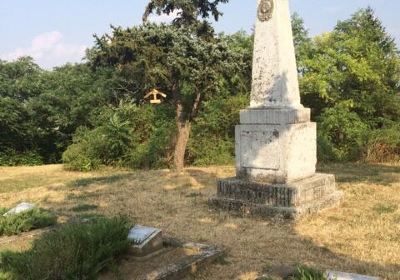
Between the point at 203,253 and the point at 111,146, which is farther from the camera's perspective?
the point at 111,146

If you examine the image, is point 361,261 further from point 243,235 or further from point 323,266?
point 243,235

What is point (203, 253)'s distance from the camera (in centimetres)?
512

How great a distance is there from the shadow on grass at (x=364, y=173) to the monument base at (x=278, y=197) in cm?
232

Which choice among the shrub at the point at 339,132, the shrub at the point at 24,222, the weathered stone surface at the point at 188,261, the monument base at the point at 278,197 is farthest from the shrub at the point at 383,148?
the shrub at the point at 24,222

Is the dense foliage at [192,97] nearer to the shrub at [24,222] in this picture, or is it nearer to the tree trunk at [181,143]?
the tree trunk at [181,143]

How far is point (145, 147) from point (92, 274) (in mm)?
13580

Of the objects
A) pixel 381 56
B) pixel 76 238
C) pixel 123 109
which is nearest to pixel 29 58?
pixel 123 109

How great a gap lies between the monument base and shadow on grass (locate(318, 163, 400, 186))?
7.61 feet

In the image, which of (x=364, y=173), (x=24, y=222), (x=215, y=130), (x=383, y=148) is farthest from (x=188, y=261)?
(x=215, y=130)

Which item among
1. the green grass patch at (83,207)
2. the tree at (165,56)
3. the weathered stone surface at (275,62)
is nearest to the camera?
the weathered stone surface at (275,62)

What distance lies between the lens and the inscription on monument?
7.33 meters

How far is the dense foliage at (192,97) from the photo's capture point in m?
13.7

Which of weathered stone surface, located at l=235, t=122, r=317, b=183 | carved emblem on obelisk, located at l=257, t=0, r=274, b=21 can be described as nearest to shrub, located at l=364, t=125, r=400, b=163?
weathered stone surface, located at l=235, t=122, r=317, b=183

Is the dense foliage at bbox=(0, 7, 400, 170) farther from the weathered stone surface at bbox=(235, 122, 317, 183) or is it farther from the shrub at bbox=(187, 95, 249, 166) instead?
the weathered stone surface at bbox=(235, 122, 317, 183)
